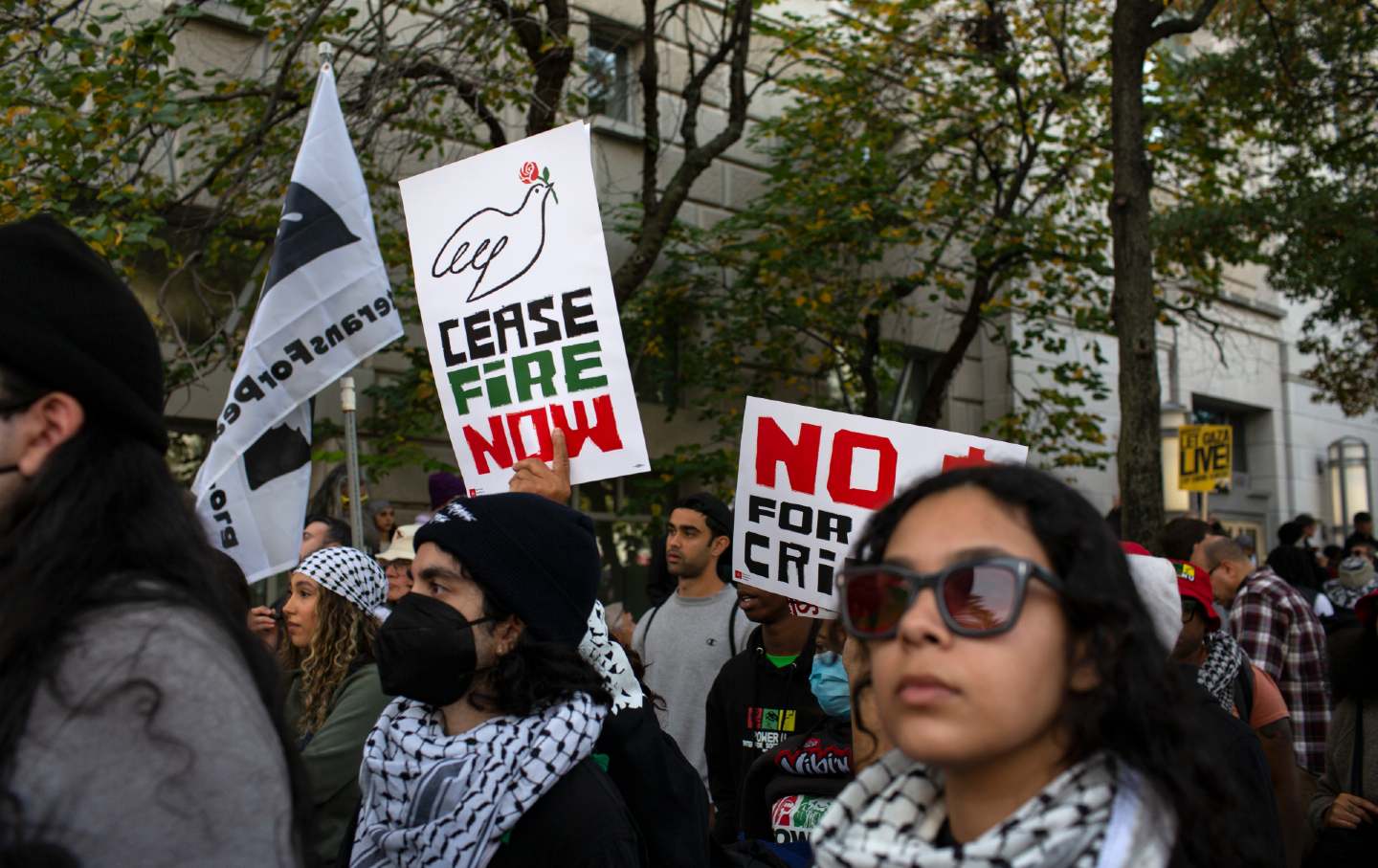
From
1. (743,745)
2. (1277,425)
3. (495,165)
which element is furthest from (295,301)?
(1277,425)

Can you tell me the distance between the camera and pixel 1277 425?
22094mm

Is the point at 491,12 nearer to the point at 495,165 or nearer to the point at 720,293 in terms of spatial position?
the point at 720,293

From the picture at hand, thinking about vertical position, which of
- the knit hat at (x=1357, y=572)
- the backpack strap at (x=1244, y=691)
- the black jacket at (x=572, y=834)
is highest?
the knit hat at (x=1357, y=572)

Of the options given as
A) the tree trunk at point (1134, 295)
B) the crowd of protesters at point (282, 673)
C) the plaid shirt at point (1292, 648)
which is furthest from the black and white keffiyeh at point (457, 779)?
the tree trunk at point (1134, 295)

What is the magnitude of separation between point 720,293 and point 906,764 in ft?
37.6

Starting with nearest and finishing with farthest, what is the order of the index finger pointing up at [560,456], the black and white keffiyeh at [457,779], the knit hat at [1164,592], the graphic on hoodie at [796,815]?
1. the black and white keffiyeh at [457,779]
2. the knit hat at [1164,592]
3. the graphic on hoodie at [796,815]
4. the index finger pointing up at [560,456]

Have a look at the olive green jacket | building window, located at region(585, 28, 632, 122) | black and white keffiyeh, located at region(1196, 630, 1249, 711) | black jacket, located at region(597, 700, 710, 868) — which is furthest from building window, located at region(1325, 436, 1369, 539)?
black jacket, located at region(597, 700, 710, 868)

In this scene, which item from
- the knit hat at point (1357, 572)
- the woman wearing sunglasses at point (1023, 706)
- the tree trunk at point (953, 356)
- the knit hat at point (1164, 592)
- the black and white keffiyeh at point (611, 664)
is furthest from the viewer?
the tree trunk at point (953, 356)

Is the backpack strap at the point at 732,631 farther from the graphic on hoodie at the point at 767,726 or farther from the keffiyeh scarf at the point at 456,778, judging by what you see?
the keffiyeh scarf at the point at 456,778

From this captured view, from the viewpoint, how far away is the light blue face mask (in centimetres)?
378

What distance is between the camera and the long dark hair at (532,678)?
289 cm

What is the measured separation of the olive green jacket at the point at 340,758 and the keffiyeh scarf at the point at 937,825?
7.80 ft

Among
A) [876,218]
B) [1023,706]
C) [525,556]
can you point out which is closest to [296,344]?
[525,556]

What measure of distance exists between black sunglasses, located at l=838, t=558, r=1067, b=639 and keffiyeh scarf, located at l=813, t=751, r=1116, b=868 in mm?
218
